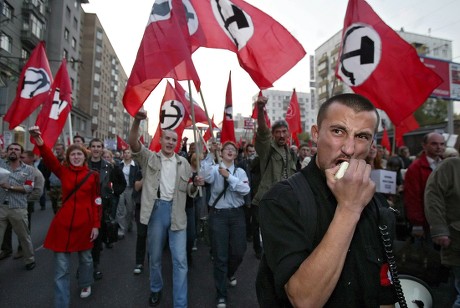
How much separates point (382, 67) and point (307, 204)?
3.54 m

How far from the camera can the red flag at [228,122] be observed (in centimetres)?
584

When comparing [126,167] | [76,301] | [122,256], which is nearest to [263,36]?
[76,301]

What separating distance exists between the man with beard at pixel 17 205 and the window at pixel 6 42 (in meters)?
22.5

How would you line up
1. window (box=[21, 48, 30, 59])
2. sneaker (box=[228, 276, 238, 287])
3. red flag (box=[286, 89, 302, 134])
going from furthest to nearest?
window (box=[21, 48, 30, 59]), red flag (box=[286, 89, 302, 134]), sneaker (box=[228, 276, 238, 287])

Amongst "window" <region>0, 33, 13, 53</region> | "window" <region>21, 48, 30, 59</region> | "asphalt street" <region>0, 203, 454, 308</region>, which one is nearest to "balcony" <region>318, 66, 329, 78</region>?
"window" <region>21, 48, 30, 59</region>

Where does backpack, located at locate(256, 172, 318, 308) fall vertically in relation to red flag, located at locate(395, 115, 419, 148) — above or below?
below

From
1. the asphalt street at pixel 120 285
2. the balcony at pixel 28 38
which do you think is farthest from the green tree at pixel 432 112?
the balcony at pixel 28 38

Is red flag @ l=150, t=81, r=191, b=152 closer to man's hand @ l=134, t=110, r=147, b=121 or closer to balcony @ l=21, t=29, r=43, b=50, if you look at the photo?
man's hand @ l=134, t=110, r=147, b=121

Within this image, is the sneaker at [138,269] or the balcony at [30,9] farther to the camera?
the balcony at [30,9]

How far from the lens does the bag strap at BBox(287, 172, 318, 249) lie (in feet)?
3.78

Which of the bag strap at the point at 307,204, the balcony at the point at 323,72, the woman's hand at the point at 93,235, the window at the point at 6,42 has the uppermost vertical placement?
the balcony at the point at 323,72

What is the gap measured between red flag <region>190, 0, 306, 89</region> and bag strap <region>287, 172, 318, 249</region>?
2.86 metres

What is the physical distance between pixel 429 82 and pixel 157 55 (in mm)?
3333

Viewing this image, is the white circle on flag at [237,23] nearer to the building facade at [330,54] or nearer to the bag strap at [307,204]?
the bag strap at [307,204]
